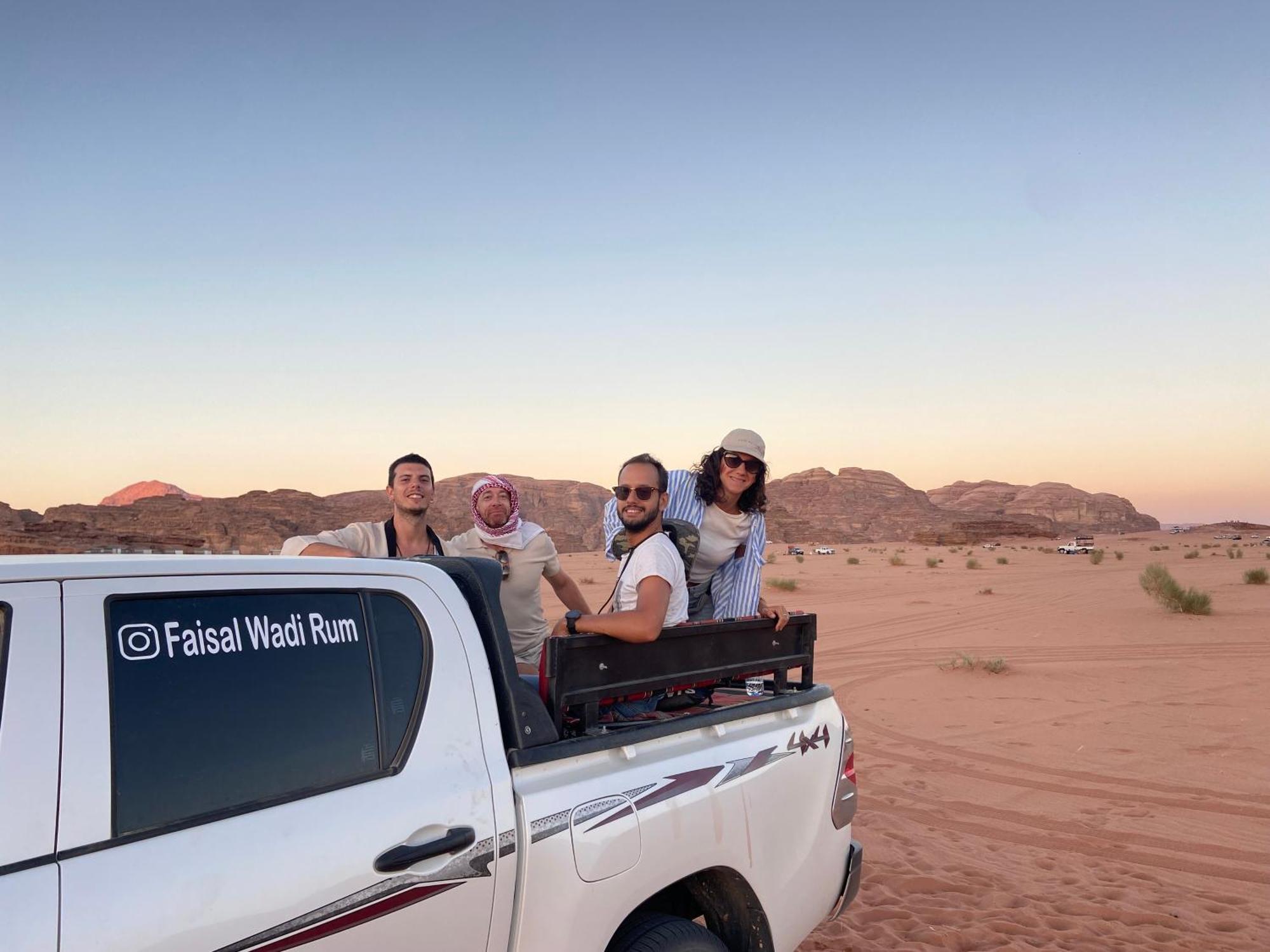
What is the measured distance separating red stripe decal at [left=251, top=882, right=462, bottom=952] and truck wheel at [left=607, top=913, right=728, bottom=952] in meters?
0.73

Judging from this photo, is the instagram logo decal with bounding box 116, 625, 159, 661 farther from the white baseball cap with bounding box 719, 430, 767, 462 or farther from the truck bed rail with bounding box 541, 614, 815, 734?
the white baseball cap with bounding box 719, 430, 767, 462

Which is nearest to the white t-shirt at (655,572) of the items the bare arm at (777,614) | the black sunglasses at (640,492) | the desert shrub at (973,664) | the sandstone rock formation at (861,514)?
the black sunglasses at (640,492)

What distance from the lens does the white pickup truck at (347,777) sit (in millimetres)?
1883

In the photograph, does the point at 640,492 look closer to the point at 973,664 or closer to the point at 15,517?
the point at 973,664

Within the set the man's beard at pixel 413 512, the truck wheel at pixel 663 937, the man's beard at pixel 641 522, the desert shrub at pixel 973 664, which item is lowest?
the desert shrub at pixel 973 664

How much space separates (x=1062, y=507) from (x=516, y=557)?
600ft

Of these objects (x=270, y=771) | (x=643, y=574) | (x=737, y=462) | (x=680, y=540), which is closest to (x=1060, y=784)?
(x=737, y=462)

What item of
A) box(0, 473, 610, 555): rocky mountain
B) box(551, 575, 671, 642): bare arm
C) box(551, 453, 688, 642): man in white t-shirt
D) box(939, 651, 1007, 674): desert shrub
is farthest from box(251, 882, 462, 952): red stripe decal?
box(0, 473, 610, 555): rocky mountain

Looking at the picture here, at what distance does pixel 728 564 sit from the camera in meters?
5.57

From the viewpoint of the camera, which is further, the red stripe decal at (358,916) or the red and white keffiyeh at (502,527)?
the red and white keffiyeh at (502,527)

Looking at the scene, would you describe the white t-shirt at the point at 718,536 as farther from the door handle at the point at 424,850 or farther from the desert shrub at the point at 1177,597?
the desert shrub at the point at 1177,597

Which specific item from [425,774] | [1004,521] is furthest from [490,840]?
[1004,521]

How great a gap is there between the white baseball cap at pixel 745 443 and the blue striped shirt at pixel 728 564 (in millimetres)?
343

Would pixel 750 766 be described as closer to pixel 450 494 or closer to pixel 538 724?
pixel 538 724
